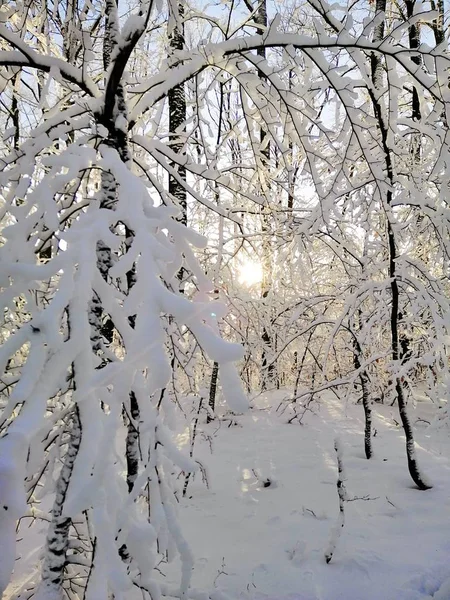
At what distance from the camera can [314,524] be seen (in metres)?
3.62

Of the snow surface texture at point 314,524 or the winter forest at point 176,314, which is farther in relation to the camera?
the snow surface texture at point 314,524

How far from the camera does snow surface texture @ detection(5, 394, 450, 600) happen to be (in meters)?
2.87

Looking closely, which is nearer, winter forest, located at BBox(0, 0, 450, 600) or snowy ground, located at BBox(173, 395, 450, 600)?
winter forest, located at BBox(0, 0, 450, 600)

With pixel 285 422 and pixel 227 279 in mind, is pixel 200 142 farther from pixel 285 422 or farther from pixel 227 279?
pixel 285 422

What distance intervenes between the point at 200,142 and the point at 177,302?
227 cm

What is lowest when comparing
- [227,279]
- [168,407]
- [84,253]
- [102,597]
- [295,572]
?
[295,572]

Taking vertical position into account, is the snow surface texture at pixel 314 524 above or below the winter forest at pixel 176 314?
below

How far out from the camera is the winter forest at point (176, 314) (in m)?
1.00

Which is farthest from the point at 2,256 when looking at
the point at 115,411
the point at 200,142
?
the point at 200,142

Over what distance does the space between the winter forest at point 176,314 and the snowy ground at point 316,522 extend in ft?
0.07

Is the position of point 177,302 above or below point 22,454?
above

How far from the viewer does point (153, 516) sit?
1390 mm

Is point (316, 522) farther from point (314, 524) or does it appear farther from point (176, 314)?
point (176, 314)

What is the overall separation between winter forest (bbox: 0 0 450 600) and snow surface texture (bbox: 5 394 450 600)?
0.8 inches
